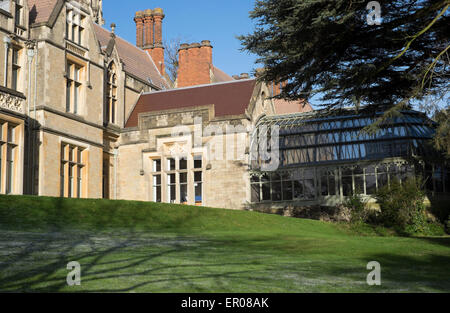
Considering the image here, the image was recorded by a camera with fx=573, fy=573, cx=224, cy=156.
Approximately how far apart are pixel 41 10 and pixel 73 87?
323 cm

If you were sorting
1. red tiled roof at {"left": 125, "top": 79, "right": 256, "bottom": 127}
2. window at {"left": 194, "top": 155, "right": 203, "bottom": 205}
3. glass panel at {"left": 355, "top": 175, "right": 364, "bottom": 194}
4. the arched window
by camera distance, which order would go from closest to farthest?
glass panel at {"left": 355, "top": 175, "right": 364, "bottom": 194} → window at {"left": 194, "top": 155, "right": 203, "bottom": 205} → red tiled roof at {"left": 125, "top": 79, "right": 256, "bottom": 127} → the arched window

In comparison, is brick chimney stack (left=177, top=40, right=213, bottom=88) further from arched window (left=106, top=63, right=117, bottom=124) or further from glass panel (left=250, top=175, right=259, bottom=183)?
glass panel (left=250, top=175, right=259, bottom=183)

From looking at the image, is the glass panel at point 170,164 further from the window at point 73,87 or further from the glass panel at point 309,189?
the glass panel at point 309,189

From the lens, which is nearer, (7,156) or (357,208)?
(7,156)

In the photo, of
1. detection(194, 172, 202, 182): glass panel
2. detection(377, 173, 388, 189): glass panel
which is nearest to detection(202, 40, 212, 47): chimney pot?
detection(194, 172, 202, 182): glass panel

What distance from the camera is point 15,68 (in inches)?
831

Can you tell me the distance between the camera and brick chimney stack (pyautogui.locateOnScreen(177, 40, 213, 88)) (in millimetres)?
34125

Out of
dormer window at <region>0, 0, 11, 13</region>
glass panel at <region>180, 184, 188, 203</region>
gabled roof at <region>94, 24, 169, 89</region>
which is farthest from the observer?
gabled roof at <region>94, 24, 169, 89</region>

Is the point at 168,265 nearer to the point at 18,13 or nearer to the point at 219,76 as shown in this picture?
the point at 18,13

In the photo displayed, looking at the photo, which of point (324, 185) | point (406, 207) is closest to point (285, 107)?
point (324, 185)

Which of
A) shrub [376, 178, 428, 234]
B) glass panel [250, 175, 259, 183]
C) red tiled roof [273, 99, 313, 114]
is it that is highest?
red tiled roof [273, 99, 313, 114]

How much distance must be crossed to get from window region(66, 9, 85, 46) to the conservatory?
346 inches

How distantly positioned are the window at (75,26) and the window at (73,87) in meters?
1.10
